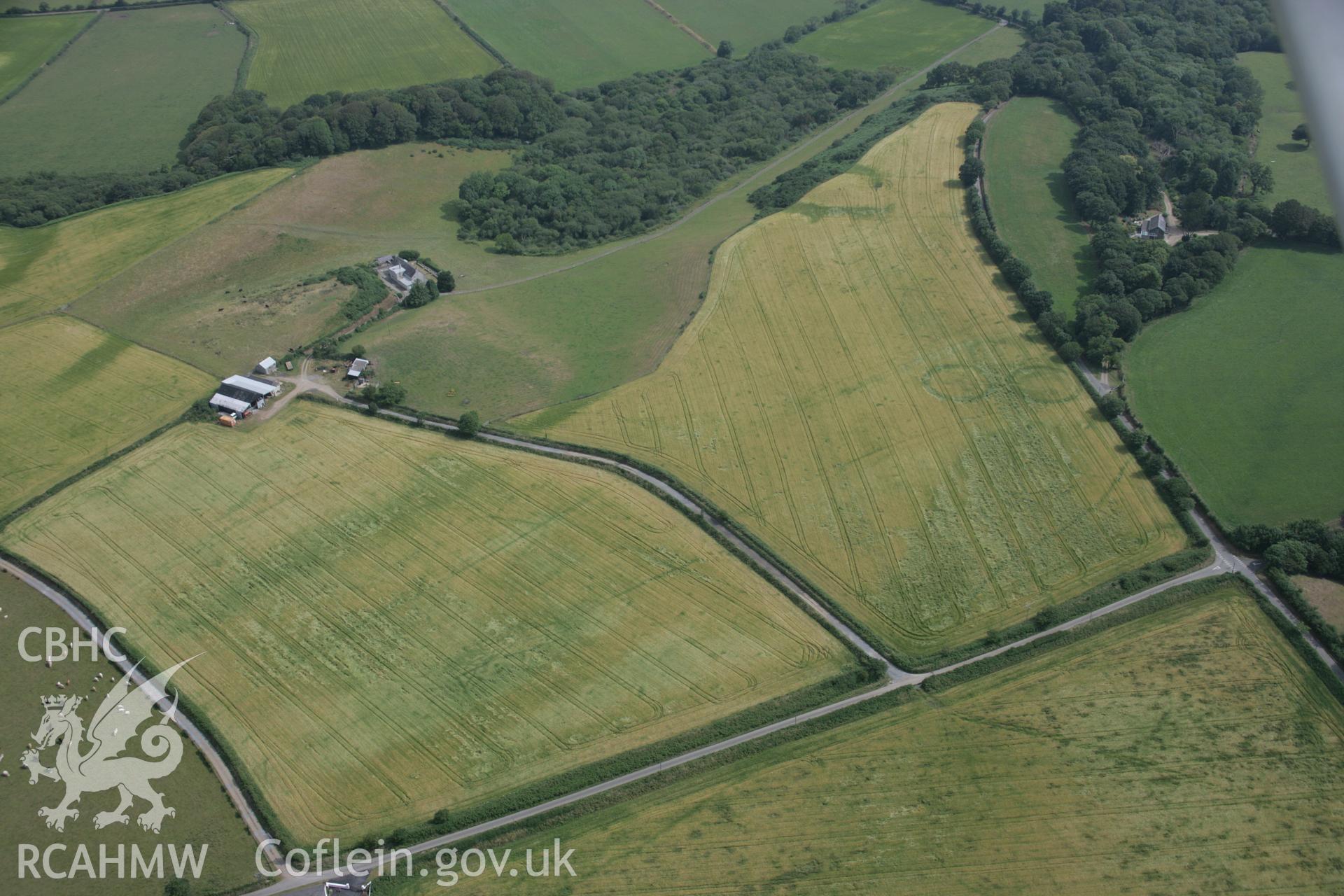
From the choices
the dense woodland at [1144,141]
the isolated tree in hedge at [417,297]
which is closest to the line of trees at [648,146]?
the isolated tree in hedge at [417,297]

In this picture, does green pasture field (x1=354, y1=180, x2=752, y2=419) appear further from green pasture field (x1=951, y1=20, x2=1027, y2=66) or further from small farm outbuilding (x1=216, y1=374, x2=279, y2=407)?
A: green pasture field (x1=951, y1=20, x2=1027, y2=66)

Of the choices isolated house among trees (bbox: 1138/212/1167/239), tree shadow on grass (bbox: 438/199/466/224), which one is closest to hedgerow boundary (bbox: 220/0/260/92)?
tree shadow on grass (bbox: 438/199/466/224)

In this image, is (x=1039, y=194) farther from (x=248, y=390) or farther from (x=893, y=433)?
(x=248, y=390)

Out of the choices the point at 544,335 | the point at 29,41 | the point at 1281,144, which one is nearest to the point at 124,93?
the point at 29,41

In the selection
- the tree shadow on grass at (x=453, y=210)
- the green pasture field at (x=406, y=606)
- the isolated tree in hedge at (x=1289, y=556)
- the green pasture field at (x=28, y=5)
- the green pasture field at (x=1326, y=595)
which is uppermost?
the green pasture field at (x=28, y=5)

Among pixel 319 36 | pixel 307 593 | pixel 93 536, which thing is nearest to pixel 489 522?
pixel 307 593

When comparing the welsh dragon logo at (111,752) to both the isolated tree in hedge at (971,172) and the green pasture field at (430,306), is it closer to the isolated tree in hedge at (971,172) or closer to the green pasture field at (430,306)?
the green pasture field at (430,306)

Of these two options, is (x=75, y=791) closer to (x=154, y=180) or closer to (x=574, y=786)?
(x=574, y=786)

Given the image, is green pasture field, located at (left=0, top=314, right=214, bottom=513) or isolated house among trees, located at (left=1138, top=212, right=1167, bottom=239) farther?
isolated house among trees, located at (left=1138, top=212, right=1167, bottom=239)

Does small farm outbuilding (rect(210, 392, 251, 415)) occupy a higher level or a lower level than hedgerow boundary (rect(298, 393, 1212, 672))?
higher
